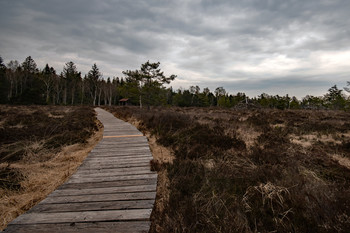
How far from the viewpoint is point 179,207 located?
2271 mm

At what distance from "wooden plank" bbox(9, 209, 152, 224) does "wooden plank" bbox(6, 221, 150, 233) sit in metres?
0.06

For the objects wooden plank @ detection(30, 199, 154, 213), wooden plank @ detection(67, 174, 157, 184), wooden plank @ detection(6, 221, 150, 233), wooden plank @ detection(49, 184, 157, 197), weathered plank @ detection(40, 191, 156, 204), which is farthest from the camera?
wooden plank @ detection(67, 174, 157, 184)

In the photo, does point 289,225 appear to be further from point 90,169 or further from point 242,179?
point 90,169

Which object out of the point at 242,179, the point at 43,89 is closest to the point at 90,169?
the point at 242,179

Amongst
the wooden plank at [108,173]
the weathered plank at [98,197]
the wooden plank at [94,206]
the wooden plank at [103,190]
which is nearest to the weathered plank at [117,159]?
the wooden plank at [108,173]

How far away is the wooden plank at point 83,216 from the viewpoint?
A: 1.93 m

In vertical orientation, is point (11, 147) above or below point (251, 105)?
below

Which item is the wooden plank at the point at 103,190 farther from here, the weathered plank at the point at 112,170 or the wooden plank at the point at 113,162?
the wooden plank at the point at 113,162

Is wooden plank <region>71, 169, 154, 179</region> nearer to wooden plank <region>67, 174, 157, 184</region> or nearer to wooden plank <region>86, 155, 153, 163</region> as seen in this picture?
wooden plank <region>67, 174, 157, 184</region>

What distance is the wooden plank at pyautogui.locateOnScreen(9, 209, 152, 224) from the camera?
1928mm

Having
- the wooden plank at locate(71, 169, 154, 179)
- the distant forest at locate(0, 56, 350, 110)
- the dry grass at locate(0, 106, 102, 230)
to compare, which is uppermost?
the distant forest at locate(0, 56, 350, 110)

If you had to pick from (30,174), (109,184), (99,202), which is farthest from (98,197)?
(30,174)

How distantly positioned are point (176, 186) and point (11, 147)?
230 inches

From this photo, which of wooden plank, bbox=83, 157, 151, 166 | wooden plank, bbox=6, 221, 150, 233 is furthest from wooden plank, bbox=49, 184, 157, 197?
wooden plank, bbox=83, 157, 151, 166
